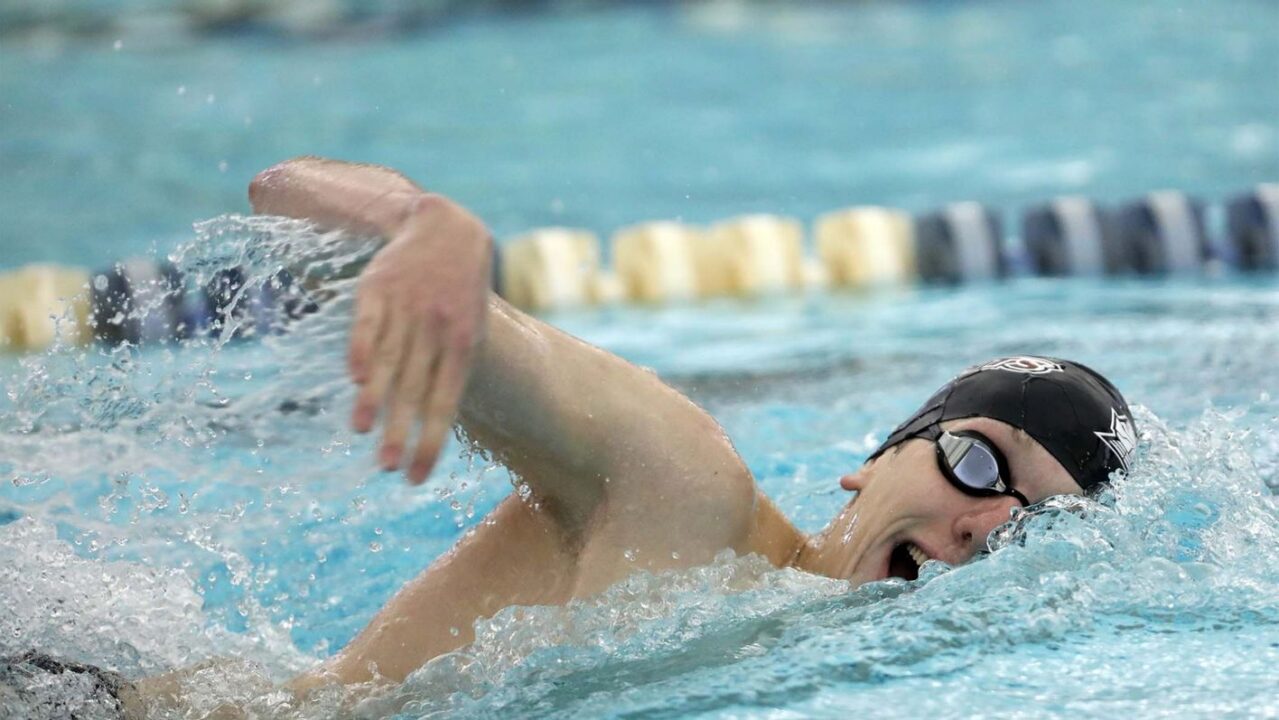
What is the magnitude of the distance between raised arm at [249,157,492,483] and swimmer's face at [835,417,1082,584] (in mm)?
779

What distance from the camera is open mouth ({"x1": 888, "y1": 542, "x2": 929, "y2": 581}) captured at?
75.2 inches

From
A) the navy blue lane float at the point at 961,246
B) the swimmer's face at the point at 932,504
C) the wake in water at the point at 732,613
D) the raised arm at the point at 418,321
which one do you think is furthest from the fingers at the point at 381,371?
the navy blue lane float at the point at 961,246

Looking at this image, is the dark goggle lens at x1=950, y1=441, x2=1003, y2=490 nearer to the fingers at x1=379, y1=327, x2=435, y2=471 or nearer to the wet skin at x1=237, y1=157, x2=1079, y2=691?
the wet skin at x1=237, y1=157, x2=1079, y2=691

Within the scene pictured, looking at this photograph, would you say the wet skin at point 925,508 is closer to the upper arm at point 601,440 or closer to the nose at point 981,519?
the nose at point 981,519

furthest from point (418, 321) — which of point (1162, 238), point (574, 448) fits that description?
point (1162, 238)

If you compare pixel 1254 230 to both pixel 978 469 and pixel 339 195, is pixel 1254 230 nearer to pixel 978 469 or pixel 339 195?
pixel 978 469

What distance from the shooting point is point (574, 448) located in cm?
163

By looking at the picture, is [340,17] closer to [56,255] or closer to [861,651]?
[56,255]

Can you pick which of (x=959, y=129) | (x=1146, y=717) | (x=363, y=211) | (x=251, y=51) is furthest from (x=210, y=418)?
(x=251, y=51)

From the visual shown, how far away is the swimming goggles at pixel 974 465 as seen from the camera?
188 centimetres

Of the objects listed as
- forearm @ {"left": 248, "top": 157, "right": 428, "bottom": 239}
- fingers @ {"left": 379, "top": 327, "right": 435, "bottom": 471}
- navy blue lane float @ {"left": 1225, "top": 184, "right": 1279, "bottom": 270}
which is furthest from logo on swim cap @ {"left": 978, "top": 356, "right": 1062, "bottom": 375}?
navy blue lane float @ {"left": 1225, "top": 184, "right": 1279, "bottom": 270}

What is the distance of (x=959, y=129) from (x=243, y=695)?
6782 millimetres

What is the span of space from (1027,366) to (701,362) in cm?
240

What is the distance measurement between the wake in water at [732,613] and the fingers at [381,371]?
273 mm
